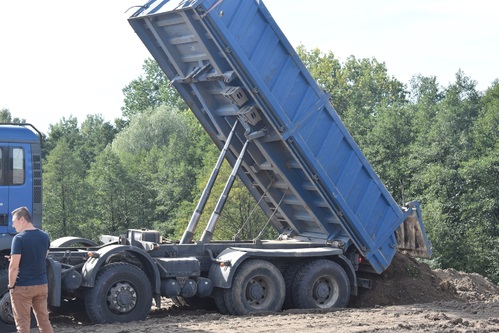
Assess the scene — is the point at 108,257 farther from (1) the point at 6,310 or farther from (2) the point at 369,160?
(2) the point at 369,160

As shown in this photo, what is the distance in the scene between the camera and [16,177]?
39.1 ft

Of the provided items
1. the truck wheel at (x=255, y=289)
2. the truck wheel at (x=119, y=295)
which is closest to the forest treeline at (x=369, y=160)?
the truck wheel at (x=255, y=289)

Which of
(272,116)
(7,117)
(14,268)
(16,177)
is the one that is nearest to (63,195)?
(7,117)

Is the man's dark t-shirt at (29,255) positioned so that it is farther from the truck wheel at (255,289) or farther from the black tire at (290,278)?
the black tire at (290,278)

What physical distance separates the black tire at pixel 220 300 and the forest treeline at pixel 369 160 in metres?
16.0

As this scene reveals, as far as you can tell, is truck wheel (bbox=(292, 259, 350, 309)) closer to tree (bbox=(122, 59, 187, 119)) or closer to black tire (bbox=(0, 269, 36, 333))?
black tire (bbox=(0, 269, 36, 333))

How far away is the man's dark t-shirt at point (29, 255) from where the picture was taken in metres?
9.50

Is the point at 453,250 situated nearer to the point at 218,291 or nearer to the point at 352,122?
the point at 352,122

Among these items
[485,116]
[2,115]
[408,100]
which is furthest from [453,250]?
[2,115]

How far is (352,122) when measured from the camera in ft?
178

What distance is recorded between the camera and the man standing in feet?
31.2

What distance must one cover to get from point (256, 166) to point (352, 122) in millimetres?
40324

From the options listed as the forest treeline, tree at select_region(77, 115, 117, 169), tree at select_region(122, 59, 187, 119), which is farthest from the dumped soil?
tree at select_region(122, 59, 187, 119)

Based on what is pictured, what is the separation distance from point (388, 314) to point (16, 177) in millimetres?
5668
